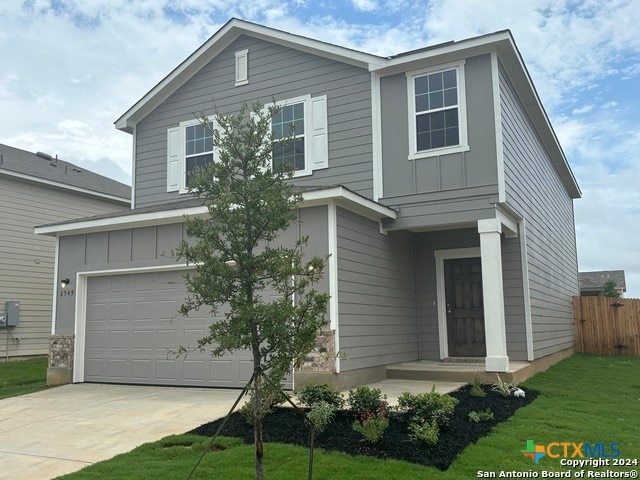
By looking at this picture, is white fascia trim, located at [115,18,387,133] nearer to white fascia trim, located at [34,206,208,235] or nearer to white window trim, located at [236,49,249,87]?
white window trim, located at [236,49,249,87]

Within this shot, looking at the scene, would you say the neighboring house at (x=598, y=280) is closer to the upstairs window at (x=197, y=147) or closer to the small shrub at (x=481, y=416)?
the upstairs window at (x=197, y=147)

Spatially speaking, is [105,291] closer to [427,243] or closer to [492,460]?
[427,243]

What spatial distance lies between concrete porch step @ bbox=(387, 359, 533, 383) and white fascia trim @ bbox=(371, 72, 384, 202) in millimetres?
3108

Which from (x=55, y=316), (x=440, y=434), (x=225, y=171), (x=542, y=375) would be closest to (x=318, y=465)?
(x=440, y=434)

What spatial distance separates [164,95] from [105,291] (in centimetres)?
477

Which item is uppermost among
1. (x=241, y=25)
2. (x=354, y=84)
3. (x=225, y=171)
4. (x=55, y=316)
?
(x=241, y=25)

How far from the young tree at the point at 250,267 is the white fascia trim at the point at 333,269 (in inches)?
164

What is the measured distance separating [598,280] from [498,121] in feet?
94.6

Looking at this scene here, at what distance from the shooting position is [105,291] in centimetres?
1102

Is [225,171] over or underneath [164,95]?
underneath

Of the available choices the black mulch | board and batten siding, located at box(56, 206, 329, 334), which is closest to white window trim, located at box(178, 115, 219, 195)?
board and batten siding, located at box(56, 206, 329, 334)

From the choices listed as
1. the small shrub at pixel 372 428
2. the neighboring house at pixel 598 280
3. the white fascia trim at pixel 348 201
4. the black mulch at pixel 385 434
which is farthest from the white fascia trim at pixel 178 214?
the neighboring house at pixel 598 280

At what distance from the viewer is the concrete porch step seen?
9297 millimetres

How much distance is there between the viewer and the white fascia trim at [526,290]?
10.9 metres
